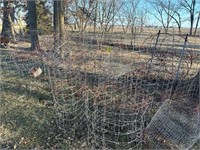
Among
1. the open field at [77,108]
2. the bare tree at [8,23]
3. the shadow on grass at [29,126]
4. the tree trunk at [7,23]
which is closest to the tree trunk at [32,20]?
the bare tree at [8,23]

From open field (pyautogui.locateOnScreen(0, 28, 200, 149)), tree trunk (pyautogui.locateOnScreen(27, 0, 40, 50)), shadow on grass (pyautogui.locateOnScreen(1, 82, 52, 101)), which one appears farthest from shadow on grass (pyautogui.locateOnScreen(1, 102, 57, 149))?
tree trunk (pyautogui.locateOnScreen(27, 0, 40, 50))

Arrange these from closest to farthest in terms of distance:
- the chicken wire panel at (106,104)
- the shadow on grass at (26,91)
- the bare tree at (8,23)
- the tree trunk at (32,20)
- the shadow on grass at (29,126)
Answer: the shadow on grass at (29,126)
the chicken wire panel at (106,104)
the shadow on grass at (26,91)
the tree trunk at (32,20)
the bare tree at (8,23)

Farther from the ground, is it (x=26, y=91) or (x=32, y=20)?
(x=32, y=20)

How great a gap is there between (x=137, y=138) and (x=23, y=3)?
39.2 ft

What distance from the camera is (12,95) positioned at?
4027 mm

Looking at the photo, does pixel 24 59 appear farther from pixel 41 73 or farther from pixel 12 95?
pixel 12 95

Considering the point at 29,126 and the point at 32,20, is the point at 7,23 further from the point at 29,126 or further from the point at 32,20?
the point at 29,126

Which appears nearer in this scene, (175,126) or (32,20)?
(175,126)

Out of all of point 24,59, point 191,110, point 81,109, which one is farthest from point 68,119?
point 24,59

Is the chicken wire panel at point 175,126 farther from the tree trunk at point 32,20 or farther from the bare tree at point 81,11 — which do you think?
the bare tree at point 81,11

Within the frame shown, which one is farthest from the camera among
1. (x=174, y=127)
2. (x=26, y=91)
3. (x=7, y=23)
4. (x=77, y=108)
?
(x=7, y=23)

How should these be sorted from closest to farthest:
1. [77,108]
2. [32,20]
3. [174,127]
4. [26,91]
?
[174,127] < [77,108] < [26,91] < [32,20]

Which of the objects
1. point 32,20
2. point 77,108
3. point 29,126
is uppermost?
point 32,20

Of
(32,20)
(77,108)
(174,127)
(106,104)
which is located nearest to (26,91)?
(77,108)
